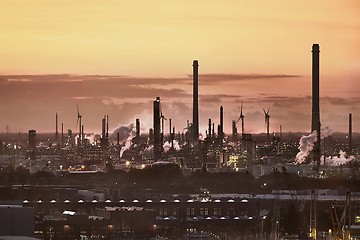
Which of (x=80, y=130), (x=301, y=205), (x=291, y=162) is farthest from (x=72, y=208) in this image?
(x=80, y=130)

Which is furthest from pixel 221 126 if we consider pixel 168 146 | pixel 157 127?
pixel 157 127

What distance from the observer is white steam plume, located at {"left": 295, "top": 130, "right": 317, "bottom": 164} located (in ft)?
381

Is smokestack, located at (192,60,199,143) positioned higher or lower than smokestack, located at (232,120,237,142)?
higher

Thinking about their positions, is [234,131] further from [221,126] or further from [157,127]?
[157,127]

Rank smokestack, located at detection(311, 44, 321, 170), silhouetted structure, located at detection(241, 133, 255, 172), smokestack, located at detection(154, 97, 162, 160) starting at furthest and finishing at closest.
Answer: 1. silhouetted structure, located at detection(241, 133, 255, 172)
2. smokestack, located at detection(154, 97, 162, 160)
3. smokestack, located at detection(311, 44, 321, 170)

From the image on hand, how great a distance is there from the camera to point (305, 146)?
11875cm

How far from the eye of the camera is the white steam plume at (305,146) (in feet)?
381

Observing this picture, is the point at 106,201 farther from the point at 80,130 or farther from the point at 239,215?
the point at 80,130

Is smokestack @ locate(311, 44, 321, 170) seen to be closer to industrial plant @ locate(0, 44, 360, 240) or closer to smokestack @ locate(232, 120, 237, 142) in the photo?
industrial plant @ locate(0, 44, 360, 240)

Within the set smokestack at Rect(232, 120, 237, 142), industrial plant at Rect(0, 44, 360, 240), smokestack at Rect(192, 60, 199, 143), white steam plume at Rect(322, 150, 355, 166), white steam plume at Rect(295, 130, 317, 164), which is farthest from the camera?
smokestack at Rect(232, 120, 237, 142)

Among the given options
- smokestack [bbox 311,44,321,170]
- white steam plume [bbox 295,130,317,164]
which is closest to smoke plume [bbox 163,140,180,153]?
white steam plume [bbox 295,130,317,164]

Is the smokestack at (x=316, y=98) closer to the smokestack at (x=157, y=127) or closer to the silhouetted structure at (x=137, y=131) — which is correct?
the smokestack at (x=157, y=127)

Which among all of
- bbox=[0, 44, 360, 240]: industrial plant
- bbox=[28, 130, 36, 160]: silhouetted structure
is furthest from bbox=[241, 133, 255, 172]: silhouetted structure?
bbox=[28, 130, 36, 160]: silhouetted structure

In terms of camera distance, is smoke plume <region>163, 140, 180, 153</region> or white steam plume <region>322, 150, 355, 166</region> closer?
white steam plume <region>322, 150, 355, 166</region>
